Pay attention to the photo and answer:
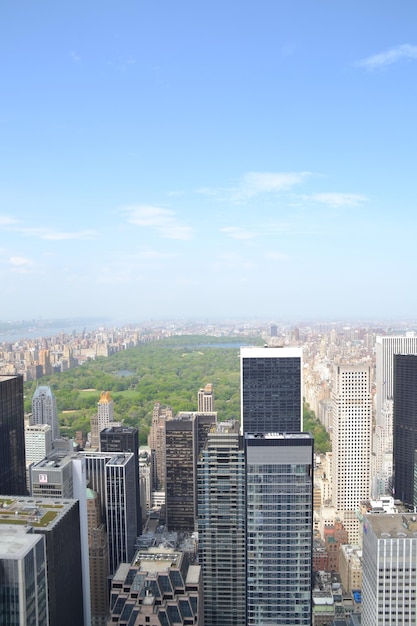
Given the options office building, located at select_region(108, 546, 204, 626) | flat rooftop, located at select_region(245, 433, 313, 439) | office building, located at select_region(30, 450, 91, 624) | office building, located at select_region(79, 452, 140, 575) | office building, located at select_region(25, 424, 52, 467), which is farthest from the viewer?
office building, located at select_region(25, 424, 52, 467)

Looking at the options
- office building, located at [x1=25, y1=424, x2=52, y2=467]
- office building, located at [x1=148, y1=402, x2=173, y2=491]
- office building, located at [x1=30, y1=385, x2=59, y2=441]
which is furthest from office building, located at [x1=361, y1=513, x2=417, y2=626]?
office building, located at [x1=30, y1=385, x2=59, y2=441]

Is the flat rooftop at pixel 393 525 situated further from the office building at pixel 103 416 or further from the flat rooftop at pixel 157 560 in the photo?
the office building at pixel 103 416

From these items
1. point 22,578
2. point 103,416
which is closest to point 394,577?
point 22,578

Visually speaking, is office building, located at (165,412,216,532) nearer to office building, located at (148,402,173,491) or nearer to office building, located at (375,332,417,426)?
office building, located at (148,402,173,491)

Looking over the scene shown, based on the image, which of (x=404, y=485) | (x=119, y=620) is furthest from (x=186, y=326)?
(x=119, y=620)

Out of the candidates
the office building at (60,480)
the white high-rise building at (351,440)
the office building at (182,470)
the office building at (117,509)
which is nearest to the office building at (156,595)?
the office building at (60,480)

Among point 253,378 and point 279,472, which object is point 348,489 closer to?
point 253,378

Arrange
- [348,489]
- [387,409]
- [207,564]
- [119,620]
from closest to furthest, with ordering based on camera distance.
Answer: [119,620] → [207,564] → [348,489] → [387,409]
